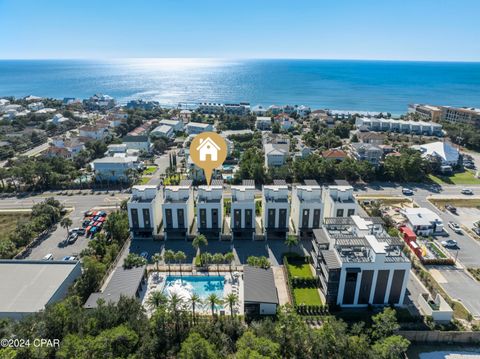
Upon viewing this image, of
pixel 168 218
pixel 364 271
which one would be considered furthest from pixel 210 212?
pixel 364 271

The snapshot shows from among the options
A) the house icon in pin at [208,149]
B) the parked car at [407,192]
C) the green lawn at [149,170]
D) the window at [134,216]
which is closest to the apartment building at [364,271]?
the house icon in pin at [208,149]

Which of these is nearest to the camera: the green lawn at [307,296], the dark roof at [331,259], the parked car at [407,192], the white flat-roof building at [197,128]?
the dark roof at [331,259]

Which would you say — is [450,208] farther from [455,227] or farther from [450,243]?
[450,243]

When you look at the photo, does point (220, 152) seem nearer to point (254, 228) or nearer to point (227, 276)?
point (254, 228)

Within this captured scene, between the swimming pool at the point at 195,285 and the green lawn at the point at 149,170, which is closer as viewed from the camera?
the swimming pool at the point at 195,285

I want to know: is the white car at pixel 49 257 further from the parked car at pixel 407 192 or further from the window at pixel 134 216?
the parked car at pixel 407 192

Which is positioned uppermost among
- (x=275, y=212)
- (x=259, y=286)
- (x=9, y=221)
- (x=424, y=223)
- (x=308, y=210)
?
(x=308, y=210)

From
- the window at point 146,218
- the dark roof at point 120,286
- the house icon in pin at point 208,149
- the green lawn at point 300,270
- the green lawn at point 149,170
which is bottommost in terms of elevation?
the green lawn at point 149,170
